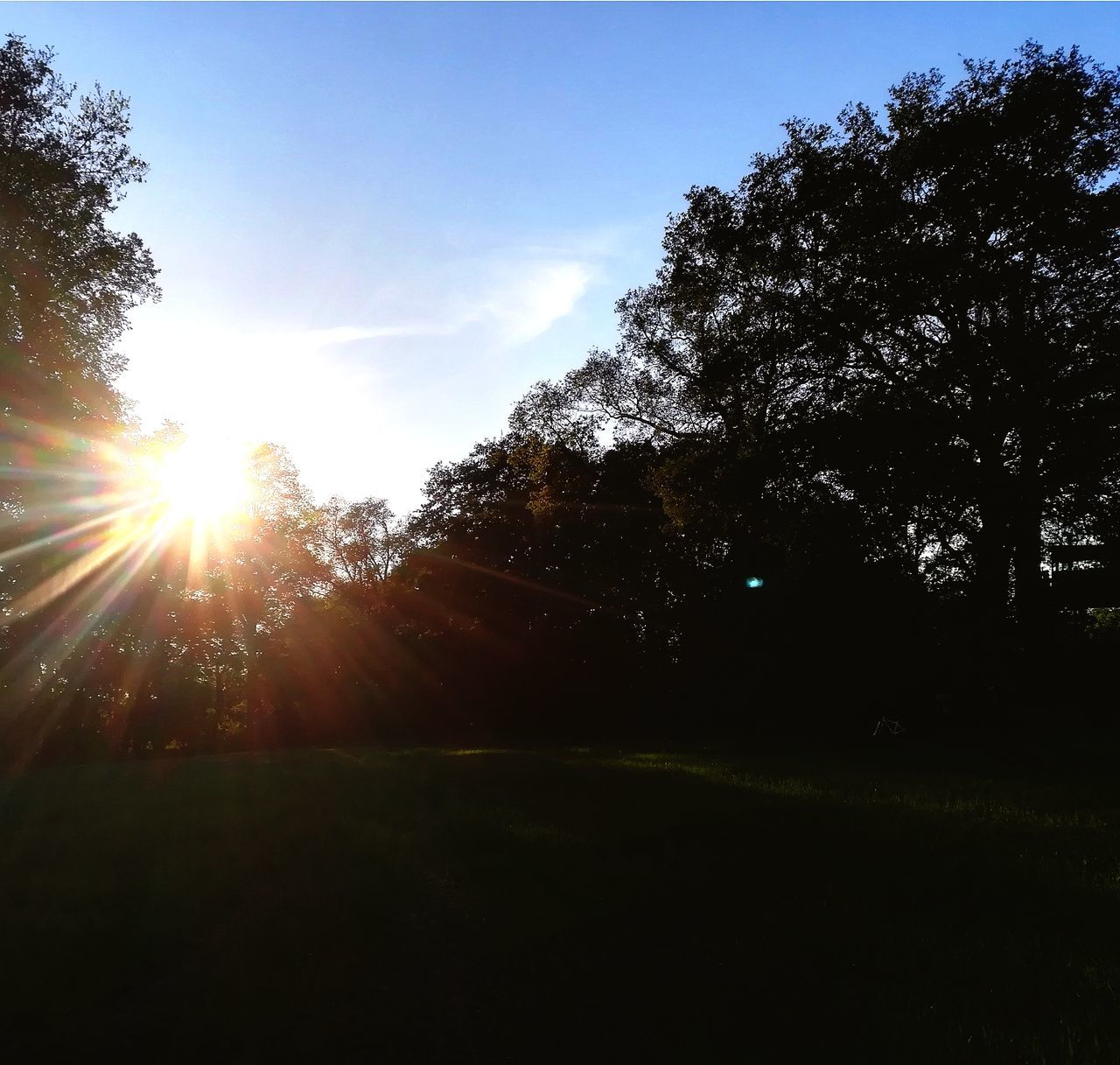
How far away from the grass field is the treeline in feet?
45.2

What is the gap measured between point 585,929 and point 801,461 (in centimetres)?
2054

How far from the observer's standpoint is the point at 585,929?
692 cm

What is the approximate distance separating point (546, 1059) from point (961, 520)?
24.5 m

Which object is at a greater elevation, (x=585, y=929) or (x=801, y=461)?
(x=801, y=461)

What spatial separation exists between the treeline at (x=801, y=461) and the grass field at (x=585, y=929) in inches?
543

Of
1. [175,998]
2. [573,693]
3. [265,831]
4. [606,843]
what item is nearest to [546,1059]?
[175,998]

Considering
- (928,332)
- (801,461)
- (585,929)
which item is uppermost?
(928,332)

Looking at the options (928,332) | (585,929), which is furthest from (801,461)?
(585,929)

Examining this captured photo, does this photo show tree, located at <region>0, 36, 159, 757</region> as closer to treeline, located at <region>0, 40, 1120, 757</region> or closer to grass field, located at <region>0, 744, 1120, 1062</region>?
treeline, located at <region>0, 40, 1120, 757</region>

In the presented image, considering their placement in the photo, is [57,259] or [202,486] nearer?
[57,259]

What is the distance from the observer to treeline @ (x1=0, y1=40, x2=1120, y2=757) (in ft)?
75.6

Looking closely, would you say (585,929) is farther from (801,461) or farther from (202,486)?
(202,486)

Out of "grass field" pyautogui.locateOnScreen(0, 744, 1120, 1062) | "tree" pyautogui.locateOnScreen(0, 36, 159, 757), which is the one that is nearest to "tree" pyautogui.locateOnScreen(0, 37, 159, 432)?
"tree" pyautogui.locateOnScreen(0, 36, 159, 757)

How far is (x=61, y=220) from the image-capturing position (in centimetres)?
2322
